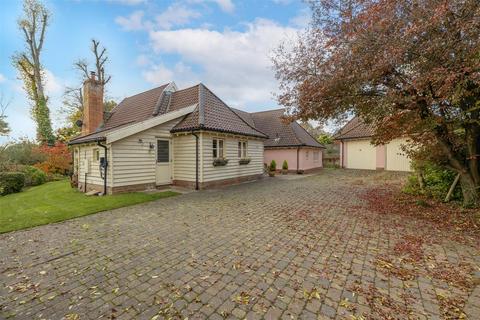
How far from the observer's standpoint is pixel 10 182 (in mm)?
11703

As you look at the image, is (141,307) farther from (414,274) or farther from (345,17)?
(345,17)

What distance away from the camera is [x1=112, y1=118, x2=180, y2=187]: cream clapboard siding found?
9.12 metres

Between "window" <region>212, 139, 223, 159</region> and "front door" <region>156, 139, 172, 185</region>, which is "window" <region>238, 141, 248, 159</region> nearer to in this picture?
"window" <region>212, 139, 223, 159</region>

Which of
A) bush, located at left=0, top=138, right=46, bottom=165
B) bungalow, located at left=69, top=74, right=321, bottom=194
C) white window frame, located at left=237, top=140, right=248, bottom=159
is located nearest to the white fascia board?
bungalow, located at left=69, top=74, right=321, bottom=194

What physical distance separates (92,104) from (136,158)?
6829 millimetres

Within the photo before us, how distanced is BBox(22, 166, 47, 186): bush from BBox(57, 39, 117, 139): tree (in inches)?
375

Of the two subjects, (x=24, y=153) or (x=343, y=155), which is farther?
(x=343, y=155)

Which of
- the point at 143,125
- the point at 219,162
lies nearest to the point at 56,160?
the point at 143,125

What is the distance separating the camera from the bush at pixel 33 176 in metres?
14.2

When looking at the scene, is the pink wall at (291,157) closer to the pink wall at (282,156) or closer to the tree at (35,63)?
the pink wall at (282,156)

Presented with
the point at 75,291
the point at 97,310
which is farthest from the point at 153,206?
the point at 97,310

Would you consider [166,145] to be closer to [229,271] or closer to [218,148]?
[218,148]

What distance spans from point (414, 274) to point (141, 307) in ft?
12.1

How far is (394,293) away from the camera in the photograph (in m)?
2.70
